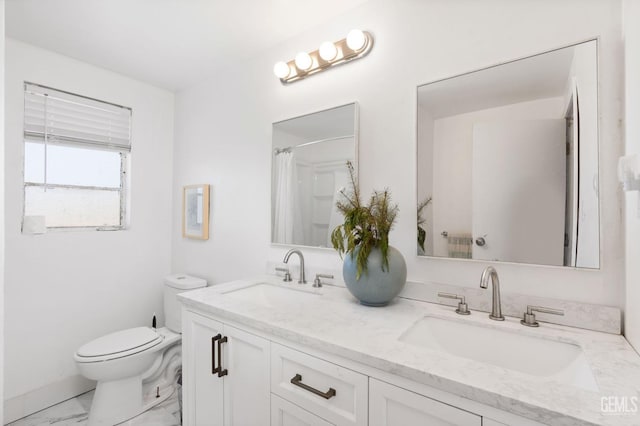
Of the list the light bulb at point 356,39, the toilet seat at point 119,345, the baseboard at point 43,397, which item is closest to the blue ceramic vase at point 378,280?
the light bulb at point 356,39

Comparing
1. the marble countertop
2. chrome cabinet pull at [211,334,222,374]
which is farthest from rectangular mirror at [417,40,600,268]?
chrome cabinet pull at [211,334,222,374]

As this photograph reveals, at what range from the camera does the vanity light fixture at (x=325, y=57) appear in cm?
146

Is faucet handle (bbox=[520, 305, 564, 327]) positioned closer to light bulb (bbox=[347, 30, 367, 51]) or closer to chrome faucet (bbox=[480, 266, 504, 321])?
chrome faucet (bbox=[480, 266, 504, 321])

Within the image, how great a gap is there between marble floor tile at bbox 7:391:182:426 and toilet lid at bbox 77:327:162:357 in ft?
1.40

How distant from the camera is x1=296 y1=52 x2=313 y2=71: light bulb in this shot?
1.65m

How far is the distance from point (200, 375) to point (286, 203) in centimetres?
97

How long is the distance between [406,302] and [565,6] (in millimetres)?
1236

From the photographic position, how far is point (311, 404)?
0.94 meters

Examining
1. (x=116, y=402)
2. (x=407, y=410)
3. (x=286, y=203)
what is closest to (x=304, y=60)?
(x=286, y=203)

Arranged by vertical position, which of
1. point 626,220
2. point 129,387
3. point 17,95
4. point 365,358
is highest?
point 17,95

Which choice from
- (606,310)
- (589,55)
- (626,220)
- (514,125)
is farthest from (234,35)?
(606,310)

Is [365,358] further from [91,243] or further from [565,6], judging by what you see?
[91,243]

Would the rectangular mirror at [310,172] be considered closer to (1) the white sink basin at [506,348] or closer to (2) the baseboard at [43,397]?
(1) the white sink basin at [506,348]

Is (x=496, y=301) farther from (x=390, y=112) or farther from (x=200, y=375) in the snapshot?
(x=200, y=375)
